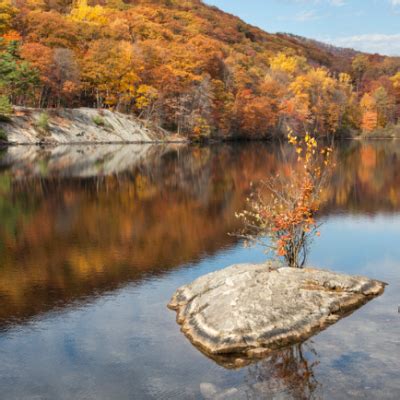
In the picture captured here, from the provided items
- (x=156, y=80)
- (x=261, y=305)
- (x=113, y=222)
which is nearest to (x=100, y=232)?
(x=113, y=222)

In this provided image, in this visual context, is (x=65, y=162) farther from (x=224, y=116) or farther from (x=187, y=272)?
(x=224, y=116)

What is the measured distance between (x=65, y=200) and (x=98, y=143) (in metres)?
49.9

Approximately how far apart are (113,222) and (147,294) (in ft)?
30.0

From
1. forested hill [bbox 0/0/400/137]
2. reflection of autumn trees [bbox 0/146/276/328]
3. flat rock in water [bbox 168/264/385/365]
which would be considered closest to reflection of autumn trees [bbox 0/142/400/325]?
reflection of autumn trees [bbox 0/146/276/328]

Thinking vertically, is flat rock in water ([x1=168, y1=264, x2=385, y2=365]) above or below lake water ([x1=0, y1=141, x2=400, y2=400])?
above

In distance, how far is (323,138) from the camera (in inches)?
4815

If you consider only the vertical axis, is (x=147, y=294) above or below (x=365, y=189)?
above

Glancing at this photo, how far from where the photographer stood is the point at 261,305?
11.2 m

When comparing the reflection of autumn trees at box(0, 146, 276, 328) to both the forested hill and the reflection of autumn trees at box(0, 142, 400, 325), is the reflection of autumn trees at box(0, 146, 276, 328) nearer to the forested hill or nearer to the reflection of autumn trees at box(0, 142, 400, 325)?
the reflection of autumn trees at box(0, 142, 400, 325)

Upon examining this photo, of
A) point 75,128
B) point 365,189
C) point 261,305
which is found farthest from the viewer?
point 75,128

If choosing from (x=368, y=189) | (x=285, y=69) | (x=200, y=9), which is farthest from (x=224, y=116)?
(x=200, y=9)

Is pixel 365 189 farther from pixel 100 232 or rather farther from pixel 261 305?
pixel 261 305

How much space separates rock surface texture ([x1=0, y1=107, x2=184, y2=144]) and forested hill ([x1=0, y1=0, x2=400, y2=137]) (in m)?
3.25

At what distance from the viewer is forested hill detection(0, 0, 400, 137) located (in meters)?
73.5
